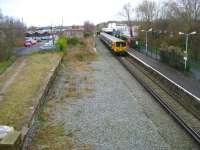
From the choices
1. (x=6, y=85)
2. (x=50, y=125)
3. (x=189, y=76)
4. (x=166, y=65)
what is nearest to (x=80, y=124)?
(x=50, y=125)

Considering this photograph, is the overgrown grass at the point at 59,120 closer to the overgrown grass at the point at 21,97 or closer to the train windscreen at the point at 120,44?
the overgrown grass at the point at 21,97

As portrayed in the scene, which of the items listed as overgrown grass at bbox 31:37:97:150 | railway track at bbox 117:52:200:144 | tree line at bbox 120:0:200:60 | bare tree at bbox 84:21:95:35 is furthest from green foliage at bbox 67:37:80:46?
bare tree at bbox 84:21:95:35

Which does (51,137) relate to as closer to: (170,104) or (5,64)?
(170,104)

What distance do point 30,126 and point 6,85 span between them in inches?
413

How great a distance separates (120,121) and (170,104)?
4.33 meters

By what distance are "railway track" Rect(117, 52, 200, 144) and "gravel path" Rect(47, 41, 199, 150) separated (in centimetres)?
30

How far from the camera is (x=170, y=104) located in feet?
68.6

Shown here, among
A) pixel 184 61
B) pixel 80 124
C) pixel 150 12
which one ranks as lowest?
pixel 80 124

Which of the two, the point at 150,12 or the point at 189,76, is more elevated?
the point at 150,12

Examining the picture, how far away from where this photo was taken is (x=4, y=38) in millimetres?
48750

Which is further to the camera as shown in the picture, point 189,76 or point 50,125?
point 189,76

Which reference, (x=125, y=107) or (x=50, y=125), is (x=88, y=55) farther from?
(x=50, y=125)

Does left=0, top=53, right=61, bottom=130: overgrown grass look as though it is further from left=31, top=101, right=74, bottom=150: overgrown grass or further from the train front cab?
the train front cab

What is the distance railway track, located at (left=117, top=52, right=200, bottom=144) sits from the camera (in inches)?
643
